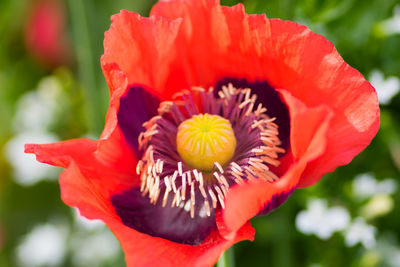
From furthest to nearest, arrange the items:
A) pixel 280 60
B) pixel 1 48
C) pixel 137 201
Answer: pixel 1 48 → pixel 137 201 → pixel 280 60

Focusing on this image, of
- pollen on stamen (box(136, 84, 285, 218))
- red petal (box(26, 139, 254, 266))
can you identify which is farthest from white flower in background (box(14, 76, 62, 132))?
red petal (box(26, 139, 254, 266))

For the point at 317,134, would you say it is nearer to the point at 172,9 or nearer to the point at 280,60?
the point at 280,60

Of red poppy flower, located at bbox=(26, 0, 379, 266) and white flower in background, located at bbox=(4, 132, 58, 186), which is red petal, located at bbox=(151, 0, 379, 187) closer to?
red poppy flower, located at bbox=(26, 0, 379, 266)

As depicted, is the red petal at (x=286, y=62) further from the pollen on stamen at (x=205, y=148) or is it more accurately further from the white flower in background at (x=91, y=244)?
the white flower in background at (x=91, y=244)

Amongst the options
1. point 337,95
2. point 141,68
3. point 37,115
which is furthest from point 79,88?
point 337,95

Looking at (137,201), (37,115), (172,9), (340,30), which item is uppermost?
(172,9)

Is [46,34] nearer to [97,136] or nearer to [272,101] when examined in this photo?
[97,136]

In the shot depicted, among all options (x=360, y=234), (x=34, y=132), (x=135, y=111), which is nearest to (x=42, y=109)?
(x=34, y=132)
